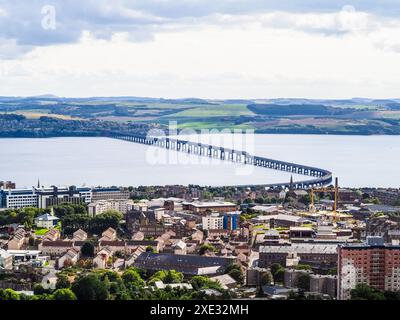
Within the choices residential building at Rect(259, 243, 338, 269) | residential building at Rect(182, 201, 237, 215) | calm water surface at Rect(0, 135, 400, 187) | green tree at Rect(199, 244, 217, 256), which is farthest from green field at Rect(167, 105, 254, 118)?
residential building at Rect(259, 243, 338, 269)

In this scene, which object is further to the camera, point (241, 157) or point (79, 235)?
point (241, 157)

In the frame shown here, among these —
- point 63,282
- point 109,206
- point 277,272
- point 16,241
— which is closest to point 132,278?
point 63,282

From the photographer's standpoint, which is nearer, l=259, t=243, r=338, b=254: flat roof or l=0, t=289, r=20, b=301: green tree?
l=0, t=289, r=20, b=301: green tree

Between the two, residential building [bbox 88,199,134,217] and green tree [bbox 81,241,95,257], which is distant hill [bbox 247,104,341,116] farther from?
green tree [bbox 81,241,95,257]

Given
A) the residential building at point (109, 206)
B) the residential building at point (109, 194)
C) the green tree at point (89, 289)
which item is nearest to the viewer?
the green tree at point (89, 289)

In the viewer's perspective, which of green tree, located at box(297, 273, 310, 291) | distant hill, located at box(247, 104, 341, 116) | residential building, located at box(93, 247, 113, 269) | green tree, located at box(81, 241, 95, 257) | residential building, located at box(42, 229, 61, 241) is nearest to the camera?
green tree, located at box(297, 273, 310, 291)

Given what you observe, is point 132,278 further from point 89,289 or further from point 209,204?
point 209,204

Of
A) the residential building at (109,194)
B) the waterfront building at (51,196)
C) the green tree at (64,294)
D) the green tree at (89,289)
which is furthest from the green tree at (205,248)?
the residential building at (109,194)

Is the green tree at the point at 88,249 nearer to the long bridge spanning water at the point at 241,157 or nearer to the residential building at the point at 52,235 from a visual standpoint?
the residential building at the point at 52,235
